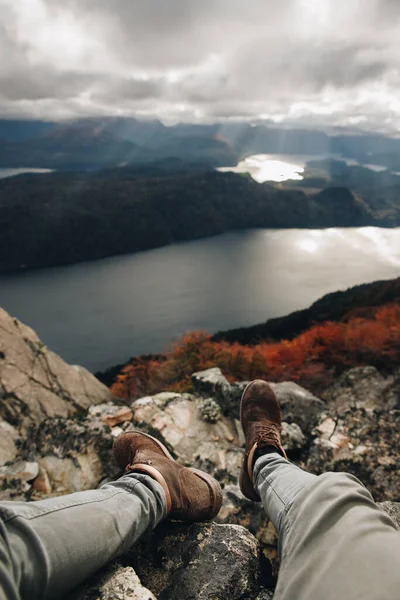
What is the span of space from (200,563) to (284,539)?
0.97 m

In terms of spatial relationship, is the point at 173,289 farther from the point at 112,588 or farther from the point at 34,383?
the point at 112,588

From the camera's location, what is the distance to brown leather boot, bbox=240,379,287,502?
3301 mm

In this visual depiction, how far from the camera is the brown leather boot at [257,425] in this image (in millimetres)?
3301

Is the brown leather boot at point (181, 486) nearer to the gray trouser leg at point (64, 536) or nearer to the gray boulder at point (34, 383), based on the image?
the gray trouser leg at point (64, 536)

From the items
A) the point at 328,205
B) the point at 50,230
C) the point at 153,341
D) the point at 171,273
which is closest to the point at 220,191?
the point at 328,205

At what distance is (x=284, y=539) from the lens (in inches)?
73.3

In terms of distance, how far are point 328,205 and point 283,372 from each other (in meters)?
195

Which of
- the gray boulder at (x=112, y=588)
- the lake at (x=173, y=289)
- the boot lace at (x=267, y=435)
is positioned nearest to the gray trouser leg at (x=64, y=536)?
the gray boulder at (x=112, y=588)

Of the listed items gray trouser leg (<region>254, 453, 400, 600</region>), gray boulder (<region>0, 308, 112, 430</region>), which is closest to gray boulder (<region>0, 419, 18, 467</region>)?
gray boulder (<region>0, 308, 112, 430</region>)

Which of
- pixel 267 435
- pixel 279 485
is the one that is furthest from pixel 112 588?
pixel 267 435

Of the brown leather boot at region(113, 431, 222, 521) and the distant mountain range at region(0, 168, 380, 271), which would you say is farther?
the distant mountain range at region(0, 168, 380, 271)

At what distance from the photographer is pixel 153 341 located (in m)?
54.4

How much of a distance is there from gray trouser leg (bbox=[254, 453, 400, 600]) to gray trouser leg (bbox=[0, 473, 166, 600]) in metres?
0.97

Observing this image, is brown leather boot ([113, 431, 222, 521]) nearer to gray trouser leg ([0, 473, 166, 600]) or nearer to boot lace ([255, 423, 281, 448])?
gray trouser leg ([0, 473, 166, 600])
